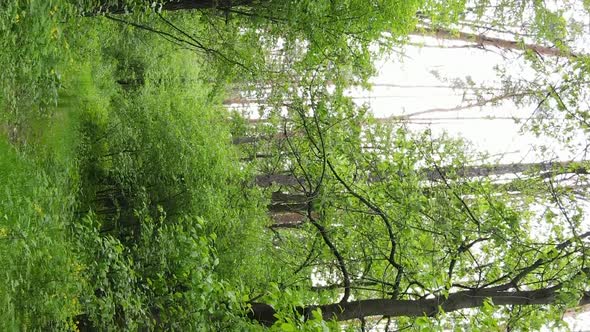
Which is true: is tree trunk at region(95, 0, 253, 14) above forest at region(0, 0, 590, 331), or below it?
above

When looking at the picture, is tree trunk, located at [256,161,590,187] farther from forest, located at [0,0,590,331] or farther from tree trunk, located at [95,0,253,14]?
tree trunk, located at [95,0,253,14]

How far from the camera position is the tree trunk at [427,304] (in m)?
6.81

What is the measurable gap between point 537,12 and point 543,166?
2.60 metres

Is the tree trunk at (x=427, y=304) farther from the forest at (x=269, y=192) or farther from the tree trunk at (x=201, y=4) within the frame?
the tree trunk at (x=201, y=4)

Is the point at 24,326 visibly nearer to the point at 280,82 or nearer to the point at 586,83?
the point at 280,82

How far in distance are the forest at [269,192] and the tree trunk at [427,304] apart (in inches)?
0.9

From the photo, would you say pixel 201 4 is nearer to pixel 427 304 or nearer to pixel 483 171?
pixel 427 304

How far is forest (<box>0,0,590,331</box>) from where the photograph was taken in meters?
6.82

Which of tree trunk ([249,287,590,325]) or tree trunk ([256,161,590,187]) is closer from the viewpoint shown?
tree trunk ([249,287,590,325])

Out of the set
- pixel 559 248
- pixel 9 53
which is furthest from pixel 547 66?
pixel 9 53

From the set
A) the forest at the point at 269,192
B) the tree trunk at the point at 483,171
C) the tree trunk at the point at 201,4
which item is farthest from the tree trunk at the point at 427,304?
the tree trunk at the point at 201,4

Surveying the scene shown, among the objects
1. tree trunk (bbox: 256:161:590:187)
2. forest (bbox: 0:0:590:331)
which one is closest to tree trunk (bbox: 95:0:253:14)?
forest (bbox: 0:0:590:331)

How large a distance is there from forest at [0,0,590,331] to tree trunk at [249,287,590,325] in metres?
0.02

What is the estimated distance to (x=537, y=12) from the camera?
954 cm
